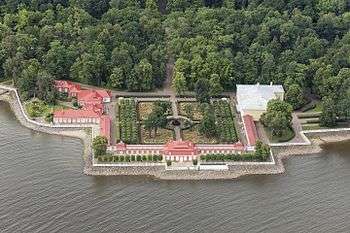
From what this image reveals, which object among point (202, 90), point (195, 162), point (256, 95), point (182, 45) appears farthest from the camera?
point (182, 45)

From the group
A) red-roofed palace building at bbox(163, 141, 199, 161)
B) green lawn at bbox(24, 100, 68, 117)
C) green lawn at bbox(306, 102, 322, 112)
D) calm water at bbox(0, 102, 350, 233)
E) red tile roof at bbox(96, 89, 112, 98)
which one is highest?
red tile roof at bbox(96, 89, 112, 98)

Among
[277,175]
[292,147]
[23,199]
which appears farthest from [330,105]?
[23,199]

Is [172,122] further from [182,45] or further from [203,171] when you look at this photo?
[182,45]

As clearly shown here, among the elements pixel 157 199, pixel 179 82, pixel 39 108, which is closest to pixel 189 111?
pixel 179 82

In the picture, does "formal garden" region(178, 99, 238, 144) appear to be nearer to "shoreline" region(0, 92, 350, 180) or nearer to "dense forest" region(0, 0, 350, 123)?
"dense forest" region(0, 0, 350, 123)

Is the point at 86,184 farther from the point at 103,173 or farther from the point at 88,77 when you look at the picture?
the point at 88,77

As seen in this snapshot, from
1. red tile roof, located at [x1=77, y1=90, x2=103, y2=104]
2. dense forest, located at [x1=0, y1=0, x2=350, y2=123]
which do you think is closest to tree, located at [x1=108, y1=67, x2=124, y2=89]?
dense forest, located at [x1=0, y1=0, x2=350, y2=123]
